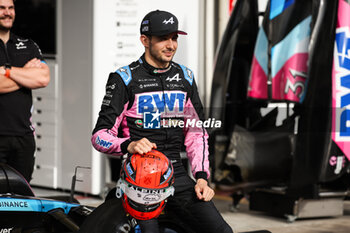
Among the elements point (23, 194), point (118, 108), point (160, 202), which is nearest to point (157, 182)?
point (160, 202)

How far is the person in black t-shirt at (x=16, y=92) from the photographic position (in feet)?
15.6

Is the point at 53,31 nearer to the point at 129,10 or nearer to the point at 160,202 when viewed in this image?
the point at 129,10

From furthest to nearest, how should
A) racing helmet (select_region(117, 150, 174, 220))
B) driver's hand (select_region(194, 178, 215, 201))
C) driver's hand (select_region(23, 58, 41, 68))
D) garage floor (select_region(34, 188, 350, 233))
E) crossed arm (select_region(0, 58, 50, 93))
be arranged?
1. garage floor (select_region(34, 188, 350, 233))
2. driver's hand (select_region(23, 58, 41, 68))
3. crossed arm (select_region(0, 58, 50, 93))
4. driver's hand (select_region(194, 178, 215, 201))
5. racing helmet (select_region(117, 150, 174, 220))

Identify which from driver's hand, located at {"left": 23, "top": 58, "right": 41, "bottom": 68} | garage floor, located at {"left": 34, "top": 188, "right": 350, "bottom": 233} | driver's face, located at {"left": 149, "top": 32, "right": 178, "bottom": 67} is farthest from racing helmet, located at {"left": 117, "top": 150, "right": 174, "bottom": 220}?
garage floor, located at {"left": 34, "top": 188, "right": 350, "bottom": 233}

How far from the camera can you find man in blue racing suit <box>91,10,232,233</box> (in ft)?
11.3

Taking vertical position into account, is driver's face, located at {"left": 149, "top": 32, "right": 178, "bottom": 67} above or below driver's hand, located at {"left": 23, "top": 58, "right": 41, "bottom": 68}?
above

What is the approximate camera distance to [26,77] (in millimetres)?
4812

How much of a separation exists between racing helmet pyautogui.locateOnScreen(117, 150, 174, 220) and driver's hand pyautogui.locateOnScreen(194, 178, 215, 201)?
335 millimetres

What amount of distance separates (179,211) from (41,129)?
5546 millimetres

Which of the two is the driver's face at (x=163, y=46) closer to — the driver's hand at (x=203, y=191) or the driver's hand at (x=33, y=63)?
the driver's hand at (x=203, y=191)

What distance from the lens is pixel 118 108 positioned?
3.45m

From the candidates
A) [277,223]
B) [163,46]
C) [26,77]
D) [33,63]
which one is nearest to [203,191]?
[163,46]

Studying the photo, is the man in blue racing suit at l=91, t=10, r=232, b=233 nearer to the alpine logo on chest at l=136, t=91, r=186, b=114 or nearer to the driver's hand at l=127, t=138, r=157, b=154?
the alpine logo on chest at l=136, t=91, r=186, b=114

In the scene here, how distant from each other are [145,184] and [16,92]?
2.10m
